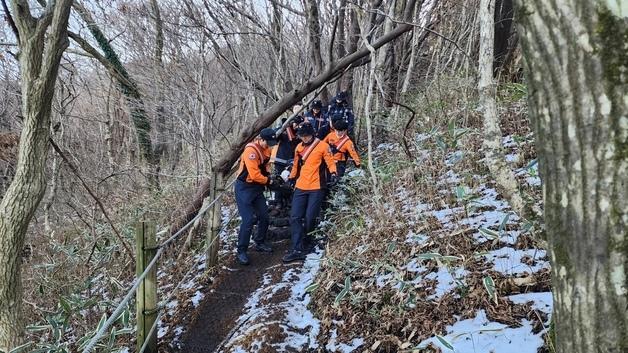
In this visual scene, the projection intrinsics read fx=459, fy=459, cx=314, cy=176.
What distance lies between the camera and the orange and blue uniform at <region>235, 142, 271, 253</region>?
672 centimetres

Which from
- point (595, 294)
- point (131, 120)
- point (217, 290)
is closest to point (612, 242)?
point (595, 294)

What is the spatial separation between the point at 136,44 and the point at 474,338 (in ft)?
33.8

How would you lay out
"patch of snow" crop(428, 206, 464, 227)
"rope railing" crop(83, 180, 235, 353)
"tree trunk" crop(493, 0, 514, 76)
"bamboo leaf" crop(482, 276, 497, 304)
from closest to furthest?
1. "rope railing" crop(83, 180, 235, 353)
2. "bamboo leaf" crop(482, 276, 497, 304)
3. "patch of snow" crop(428, 206, 464, 227)
4. "tree trunk" crop(493, 0, 514, 76)

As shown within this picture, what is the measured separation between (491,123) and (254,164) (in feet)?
12.8

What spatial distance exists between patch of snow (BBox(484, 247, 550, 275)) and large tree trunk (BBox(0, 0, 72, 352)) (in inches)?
203

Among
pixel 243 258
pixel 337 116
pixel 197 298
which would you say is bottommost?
pixel 197 298

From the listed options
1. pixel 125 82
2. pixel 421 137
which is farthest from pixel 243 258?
pixel 125 82

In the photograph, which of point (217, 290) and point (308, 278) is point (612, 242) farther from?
point (217, 290)

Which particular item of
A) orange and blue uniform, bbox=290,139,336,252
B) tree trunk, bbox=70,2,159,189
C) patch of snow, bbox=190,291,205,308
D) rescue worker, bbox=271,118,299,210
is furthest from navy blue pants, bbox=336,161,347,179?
tree trunk, bbox=70,2,159,189

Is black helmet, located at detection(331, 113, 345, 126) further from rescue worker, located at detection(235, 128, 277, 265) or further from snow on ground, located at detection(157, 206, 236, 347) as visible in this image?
snow on ground, located at detection(157, 206, 236, 347)

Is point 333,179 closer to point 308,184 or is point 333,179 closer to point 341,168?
point 341,168

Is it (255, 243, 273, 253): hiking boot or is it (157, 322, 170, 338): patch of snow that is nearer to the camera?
(157, 322, 170, 338): patch of snow

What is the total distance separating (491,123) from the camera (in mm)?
3480

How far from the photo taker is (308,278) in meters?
6.12
